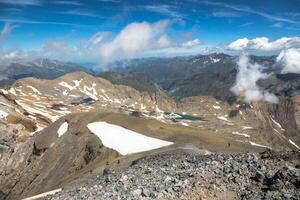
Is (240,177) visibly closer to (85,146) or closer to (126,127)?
(85,146)

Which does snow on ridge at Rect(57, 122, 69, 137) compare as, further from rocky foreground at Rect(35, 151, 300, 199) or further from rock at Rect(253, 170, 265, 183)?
rock at Rect(253, 170, 265, 183)

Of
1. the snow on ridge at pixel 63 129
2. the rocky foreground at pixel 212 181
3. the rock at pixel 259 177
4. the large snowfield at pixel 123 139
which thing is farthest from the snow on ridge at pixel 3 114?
the rock at pixel 259 177

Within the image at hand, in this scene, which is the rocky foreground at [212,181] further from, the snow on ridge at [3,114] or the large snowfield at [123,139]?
the snow on ridge at [3,114]

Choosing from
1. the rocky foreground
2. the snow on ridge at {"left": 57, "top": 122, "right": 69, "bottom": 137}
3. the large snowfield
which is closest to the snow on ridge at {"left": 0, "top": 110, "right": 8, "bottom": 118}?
the snow on ridge at {"left": 57, "top": 122, "right": 69, "bottom": 137}

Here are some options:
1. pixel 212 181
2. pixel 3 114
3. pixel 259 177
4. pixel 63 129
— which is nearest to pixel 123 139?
pixel 63 129

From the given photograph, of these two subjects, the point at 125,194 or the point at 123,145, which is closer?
the point at 125,194

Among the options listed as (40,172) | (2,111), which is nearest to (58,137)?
(40,172)
